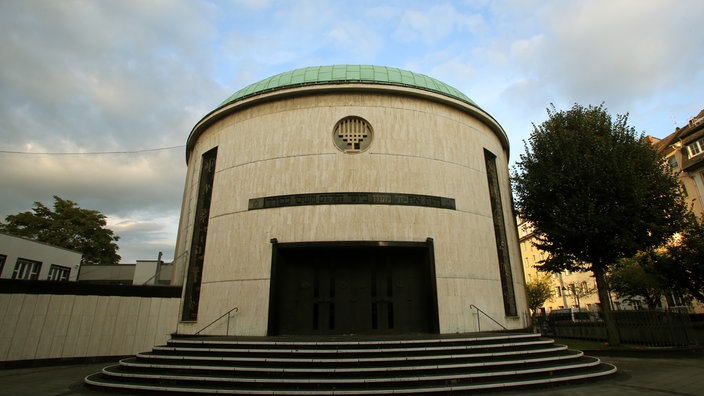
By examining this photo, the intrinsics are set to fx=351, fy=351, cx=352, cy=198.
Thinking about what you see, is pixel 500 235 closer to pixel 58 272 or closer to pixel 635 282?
pixel 635 282

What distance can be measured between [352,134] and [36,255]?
21.1 m

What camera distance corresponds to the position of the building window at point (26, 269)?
1966 cm

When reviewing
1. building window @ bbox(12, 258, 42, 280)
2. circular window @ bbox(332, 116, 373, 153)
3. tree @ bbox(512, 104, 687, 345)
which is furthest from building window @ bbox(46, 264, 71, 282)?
tree @ bbox(512, 104, 687, 345)

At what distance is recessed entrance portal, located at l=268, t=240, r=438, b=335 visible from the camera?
12625 mm

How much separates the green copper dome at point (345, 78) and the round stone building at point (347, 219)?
0.31 ft

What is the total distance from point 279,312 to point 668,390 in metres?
10.7

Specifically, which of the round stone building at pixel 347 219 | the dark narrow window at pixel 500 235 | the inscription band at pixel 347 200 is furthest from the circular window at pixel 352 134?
the dark narrow window at pixel 500 235

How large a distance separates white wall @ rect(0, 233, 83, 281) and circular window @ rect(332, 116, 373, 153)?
18894 millimetres

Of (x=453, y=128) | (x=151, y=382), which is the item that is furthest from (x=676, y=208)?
(x=151, y=382)

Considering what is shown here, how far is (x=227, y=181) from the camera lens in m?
14.7

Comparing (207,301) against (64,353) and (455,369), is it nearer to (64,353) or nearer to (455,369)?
(64,353)

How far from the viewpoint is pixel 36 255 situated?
831 inches

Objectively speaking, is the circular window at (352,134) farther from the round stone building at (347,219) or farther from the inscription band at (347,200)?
the inscription band at (347,200)

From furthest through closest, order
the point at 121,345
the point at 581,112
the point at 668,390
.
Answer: the point at 581,112 → the point at 121,345 → the point at 668,390
